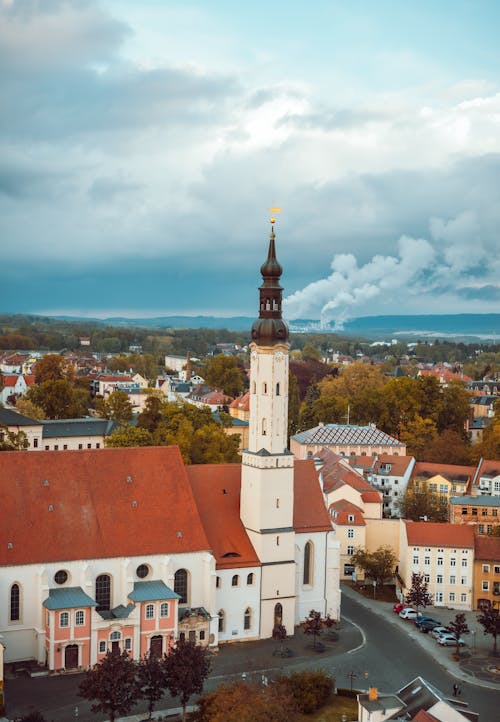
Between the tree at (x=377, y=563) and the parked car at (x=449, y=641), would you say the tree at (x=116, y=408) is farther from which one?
the parked car at (x=449, y=641)

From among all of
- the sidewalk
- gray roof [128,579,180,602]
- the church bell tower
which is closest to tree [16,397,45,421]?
the sidewalk

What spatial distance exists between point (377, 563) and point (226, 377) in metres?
103

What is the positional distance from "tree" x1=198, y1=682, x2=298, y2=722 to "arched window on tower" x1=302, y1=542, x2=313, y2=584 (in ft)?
55.0

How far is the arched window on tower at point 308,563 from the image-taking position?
60438 mm

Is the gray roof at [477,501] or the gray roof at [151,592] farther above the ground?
the gray roof at [477,501]

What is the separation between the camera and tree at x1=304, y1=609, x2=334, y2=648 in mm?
55875

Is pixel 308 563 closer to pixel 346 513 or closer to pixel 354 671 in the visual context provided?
pixel 354 671

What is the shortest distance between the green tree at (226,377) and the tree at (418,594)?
341ft

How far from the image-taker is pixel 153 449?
56531 mm

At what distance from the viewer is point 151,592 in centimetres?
5256

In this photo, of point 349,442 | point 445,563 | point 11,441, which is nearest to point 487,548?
point 445,563

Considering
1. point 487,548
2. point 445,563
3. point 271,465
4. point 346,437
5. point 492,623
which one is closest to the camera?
point 492,623

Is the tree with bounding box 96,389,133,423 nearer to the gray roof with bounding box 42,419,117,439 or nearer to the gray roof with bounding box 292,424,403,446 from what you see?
the gray roof with bounding box 42,419,117,439

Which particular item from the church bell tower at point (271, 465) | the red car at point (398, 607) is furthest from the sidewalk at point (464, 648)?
the church bell tower at point (271, 465)
